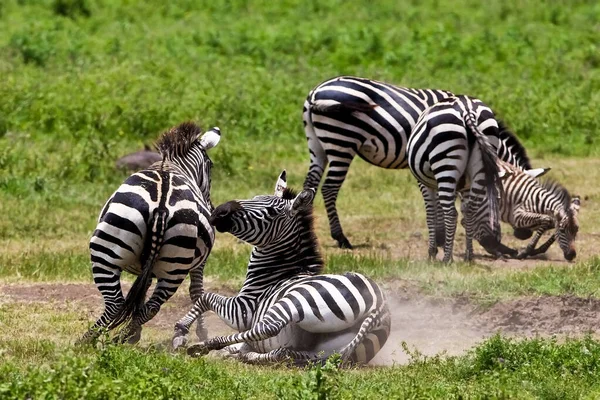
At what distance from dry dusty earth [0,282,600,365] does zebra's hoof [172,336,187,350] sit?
0.82m

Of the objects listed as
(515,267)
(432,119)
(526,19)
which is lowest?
(515,267)

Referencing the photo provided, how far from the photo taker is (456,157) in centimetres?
1233

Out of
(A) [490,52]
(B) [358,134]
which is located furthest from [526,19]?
(B) [358,134]

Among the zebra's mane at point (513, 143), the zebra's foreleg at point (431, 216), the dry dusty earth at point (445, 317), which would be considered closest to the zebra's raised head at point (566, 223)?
the zebra's mane at point (513, 143)

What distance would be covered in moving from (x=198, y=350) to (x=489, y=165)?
494 cm

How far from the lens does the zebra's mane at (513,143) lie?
13555 mm

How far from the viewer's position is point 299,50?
23609 millimetres

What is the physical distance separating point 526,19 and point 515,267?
15.7 meters

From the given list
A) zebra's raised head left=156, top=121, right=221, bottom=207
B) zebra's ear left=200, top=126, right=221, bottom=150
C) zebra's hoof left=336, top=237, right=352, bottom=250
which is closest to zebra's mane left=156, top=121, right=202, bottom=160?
zebra's raised head left=156, top=121, right=221, bottom=207

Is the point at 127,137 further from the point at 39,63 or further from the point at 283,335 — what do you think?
the point at 283,335

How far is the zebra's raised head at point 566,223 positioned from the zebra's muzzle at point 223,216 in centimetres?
534

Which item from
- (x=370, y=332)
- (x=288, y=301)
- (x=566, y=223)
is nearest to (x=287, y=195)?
(x=288, y=301)

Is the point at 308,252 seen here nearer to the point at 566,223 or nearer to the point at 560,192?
the point at 566,223

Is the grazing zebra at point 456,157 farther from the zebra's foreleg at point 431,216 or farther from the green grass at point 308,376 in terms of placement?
the green grass at point 308,376
